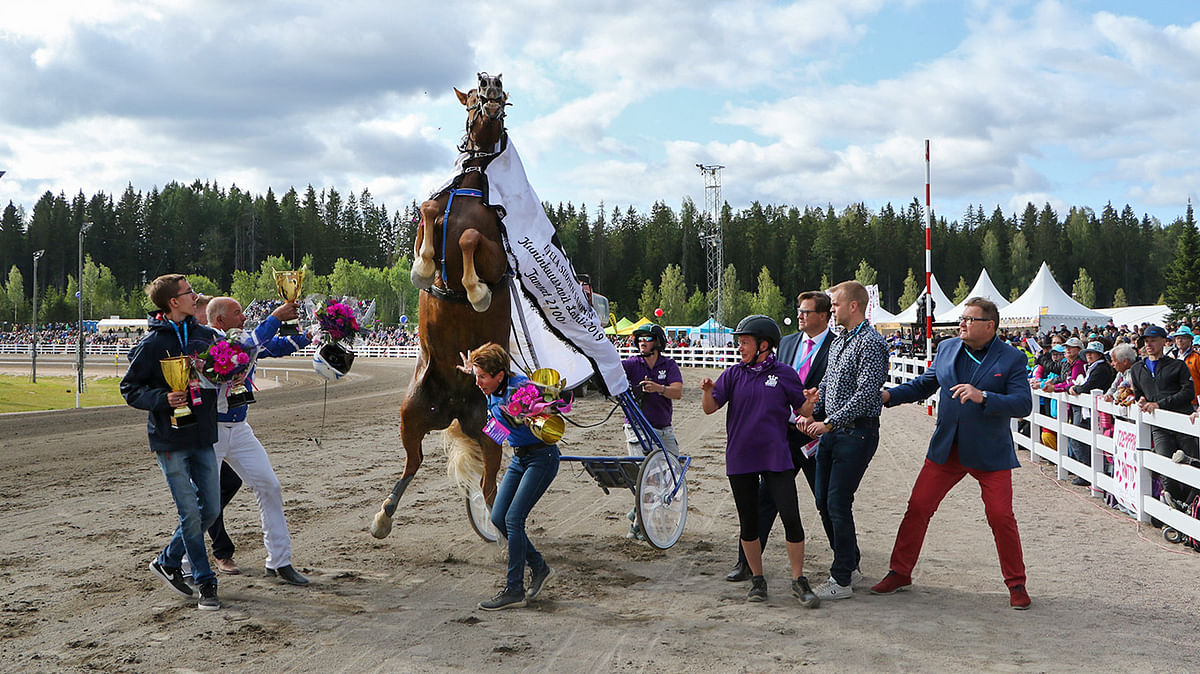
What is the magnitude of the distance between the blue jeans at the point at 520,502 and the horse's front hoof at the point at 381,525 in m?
1.39

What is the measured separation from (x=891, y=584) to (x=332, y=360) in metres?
3.99

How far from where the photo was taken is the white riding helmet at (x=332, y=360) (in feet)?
19.8

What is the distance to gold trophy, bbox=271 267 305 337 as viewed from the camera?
18.7ft

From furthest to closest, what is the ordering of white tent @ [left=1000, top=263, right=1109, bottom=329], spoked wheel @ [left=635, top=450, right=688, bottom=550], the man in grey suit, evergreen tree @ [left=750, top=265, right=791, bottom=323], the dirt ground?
evergreen tree @ [left=750, top=265, right=791, bottom=323], white tent @ [left=1000, top=263, right=1109, bottom=329], spoked wheel @ [left=635, top=450, right=688, bottom=550], the man in grey suit, the dirt ground

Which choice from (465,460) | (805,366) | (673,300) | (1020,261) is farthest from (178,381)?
(1020,261)

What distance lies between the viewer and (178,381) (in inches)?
192

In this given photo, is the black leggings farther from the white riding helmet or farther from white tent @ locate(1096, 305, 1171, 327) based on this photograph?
white tent @ locate(1096, 305, 1171, 327)

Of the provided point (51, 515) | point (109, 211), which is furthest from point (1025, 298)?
point (109, 211)

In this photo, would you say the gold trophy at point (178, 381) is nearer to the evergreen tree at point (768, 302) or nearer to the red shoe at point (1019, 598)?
the red shoe at point (1019, 598)

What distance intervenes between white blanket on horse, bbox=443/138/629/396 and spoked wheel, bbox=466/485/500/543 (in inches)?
42.0

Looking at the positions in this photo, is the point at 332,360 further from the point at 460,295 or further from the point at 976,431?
the point at 976,431

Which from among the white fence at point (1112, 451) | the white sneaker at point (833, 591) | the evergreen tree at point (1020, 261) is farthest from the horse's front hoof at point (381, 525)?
the evergreen tree at point (1020, 261)

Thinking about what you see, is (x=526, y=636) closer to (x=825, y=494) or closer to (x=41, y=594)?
(x=825, y=494)

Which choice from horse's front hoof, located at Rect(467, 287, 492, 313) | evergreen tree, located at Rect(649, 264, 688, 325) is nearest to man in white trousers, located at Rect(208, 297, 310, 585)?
horse's front hoof, located at Rect(467, 287, 492, 313)
